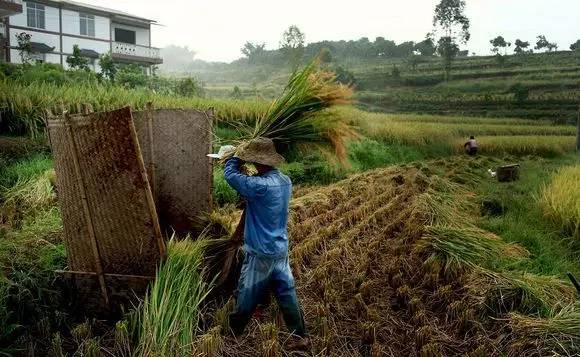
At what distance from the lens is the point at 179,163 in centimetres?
418

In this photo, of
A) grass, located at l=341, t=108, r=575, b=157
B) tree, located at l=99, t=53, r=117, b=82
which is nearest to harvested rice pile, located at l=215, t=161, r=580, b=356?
grass, located at l=341, t=108, r=575, b=157

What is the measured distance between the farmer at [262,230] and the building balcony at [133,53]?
19719 millimetres

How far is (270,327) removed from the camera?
123 inches

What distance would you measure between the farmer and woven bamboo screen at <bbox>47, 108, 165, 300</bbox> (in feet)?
1.92

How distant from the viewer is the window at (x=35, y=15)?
59.6 feet

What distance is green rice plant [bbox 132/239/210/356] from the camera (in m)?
2.73

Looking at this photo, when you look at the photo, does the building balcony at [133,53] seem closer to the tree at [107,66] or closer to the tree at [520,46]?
the tree at [107,66]

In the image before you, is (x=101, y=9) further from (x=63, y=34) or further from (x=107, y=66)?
(x=107, y=66)

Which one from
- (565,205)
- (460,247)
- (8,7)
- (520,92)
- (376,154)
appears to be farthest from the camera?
(520,92)

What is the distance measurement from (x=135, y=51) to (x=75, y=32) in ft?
8.36

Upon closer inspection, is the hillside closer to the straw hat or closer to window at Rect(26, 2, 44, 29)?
window at Rect(26, 2, 44, 29)

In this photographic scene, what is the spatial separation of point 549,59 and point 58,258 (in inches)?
1555

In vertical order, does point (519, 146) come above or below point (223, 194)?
above

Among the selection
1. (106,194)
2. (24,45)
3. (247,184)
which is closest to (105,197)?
(106,194)
